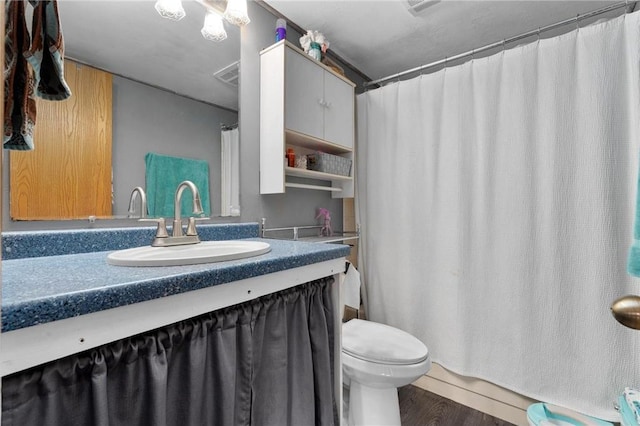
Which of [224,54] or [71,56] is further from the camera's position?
[224,54]

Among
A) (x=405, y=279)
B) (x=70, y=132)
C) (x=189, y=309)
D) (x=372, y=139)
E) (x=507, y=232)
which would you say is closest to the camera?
(x=189, y=309)

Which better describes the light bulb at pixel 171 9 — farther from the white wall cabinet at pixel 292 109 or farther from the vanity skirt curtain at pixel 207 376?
the vanity skirt curtain at pixel 207 376

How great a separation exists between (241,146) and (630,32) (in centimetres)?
179

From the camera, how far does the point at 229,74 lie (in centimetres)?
139

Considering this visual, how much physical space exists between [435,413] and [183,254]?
1558mm

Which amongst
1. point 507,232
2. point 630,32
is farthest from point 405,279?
point 630,32

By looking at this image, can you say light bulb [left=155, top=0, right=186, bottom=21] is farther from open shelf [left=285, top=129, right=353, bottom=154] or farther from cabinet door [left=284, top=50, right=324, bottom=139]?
open shelf [left=285, top=129, right=353, bottom=154]

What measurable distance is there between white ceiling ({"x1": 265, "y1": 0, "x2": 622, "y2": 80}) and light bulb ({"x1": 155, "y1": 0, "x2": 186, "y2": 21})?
51 cm

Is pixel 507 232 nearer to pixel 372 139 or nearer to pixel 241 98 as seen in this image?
pixel 372 139

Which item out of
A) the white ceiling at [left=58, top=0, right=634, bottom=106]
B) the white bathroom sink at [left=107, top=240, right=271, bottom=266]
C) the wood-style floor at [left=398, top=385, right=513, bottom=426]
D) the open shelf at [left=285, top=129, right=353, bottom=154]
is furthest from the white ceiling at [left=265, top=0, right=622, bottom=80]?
the wood-style floor at [left=398, top=385, right=513, bottom=426]

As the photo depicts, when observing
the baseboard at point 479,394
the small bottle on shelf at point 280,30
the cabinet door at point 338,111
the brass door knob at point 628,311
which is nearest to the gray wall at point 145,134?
the small bottle on shelf at point 280,30

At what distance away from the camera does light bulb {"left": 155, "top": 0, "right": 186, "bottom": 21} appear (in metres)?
1.16

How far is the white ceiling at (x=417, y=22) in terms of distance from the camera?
1.55 meters

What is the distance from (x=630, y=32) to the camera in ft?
4.08
